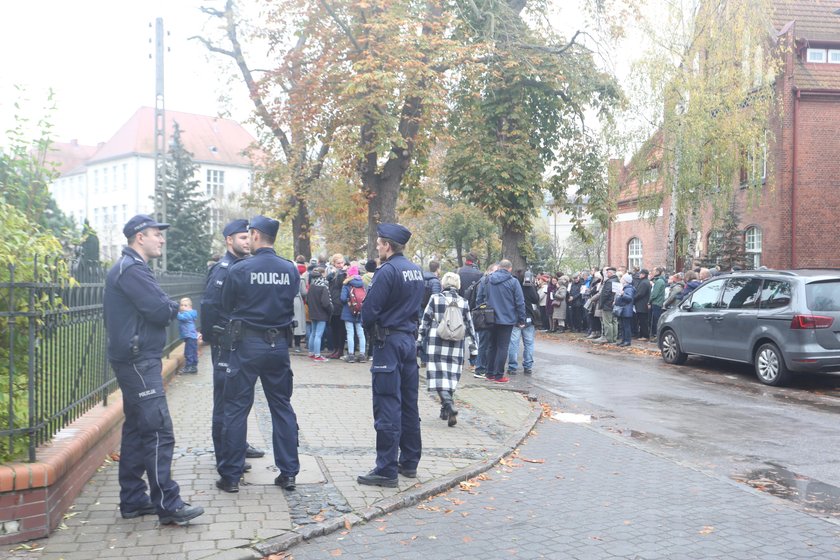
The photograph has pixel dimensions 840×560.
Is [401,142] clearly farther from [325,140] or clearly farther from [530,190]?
[530,190]

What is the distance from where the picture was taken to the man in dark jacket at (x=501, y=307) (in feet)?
39.9

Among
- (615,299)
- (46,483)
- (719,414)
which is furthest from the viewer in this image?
(615,299)

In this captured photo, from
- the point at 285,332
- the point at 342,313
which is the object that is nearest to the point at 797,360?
the point at 342,313

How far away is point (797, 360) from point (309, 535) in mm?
9289

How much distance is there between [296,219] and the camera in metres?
24.8

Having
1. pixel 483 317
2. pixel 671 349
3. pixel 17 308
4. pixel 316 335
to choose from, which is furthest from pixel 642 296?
pixel 17 308

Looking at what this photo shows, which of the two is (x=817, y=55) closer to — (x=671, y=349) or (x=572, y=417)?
(x=671, y=349)

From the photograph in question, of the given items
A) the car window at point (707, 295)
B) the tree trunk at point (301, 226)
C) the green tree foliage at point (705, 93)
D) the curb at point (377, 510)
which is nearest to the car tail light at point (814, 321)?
the car window at point (707, 295)

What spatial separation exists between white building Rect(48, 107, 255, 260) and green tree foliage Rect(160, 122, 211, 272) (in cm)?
3957

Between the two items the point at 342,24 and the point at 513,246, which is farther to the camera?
the point at 513,246

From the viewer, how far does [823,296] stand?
11883mm

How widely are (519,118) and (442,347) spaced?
12.6 m

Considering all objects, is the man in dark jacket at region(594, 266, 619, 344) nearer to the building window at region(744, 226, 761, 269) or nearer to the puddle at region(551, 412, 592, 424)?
the puddle at region(551, 412, 592, 424)

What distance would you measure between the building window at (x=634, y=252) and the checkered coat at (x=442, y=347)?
31.8 meters
